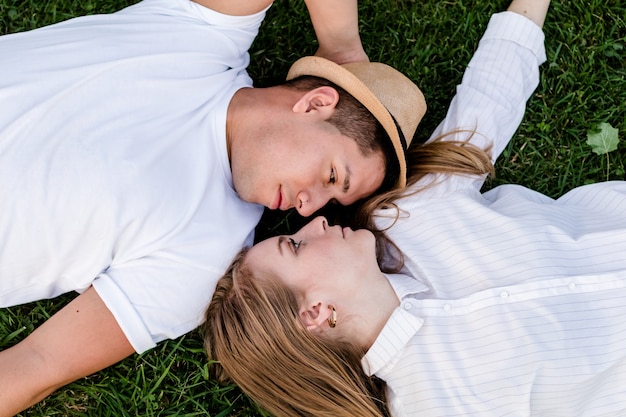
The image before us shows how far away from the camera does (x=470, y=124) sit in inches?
143

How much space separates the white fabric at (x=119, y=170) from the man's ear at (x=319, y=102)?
47 cm

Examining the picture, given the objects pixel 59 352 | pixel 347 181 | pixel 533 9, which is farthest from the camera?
pixel 533 9

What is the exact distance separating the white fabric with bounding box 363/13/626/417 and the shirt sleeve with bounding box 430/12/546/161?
47 cm

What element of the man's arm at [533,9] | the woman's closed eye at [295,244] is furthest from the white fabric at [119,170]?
the man's arm at [533,9]

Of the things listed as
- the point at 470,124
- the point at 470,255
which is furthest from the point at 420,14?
the point at 470,255

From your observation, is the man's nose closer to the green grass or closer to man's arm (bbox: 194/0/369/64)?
the green grass

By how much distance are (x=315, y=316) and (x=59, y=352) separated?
50.3 inches

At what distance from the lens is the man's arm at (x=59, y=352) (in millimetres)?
2994

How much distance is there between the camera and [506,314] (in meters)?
3.10

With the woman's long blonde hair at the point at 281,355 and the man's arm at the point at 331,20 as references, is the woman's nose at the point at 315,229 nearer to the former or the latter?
the woman's long blonde hair at the point at 281,355

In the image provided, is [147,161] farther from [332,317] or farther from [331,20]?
[331,20]

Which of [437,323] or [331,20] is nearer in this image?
[437,323]

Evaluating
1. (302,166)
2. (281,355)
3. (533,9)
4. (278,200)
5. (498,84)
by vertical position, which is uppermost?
(533,9)

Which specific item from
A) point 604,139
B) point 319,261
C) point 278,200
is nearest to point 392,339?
point 319,261
